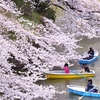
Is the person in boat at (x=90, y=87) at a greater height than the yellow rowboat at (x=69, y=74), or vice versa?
the yellow rowboat at (x=69, y=74)

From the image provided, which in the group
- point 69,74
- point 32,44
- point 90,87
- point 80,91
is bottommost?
point 80,91

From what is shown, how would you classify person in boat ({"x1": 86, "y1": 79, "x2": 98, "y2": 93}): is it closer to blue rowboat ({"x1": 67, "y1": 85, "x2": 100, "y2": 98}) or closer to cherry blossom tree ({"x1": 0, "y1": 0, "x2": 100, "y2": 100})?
blue rowboat ({"x1": 67, "y1": 85, "x2": 100, "y2": 98})

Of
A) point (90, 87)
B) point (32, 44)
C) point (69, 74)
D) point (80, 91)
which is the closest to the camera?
point (32, 44)

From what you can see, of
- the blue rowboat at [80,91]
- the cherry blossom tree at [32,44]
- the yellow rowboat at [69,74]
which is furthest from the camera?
the yellow rowboat at [69,74]

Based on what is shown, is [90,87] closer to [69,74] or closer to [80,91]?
[80,91]

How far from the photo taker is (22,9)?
1162 centimetres

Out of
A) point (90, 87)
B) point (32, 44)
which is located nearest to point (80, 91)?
point (90, 87)

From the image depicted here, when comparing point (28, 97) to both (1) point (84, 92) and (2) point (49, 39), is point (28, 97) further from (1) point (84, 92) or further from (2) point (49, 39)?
(1) point (84, 92)

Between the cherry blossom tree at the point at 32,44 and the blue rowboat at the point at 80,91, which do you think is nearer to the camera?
the cherry blossom tree at the point at 32,44

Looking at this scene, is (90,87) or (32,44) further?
(90,87)

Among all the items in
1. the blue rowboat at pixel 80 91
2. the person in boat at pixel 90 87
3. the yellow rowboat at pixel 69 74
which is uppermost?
the yellow rowboat at pixel 69 74

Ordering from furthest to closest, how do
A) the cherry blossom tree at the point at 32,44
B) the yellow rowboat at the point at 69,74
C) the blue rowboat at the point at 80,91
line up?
the yellow rowboat at the point at 69,74 < the blue rowboat at the point at 80,91 < the cherry blossom tree at the point at 32,44

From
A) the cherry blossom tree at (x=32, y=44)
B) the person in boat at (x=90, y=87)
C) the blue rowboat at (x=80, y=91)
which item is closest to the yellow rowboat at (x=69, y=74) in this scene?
the blue rowboat at (x=80, y=91)

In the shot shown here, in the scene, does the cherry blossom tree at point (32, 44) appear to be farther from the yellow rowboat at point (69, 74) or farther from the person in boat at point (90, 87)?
the yellow rowboat at point (69, 74)
